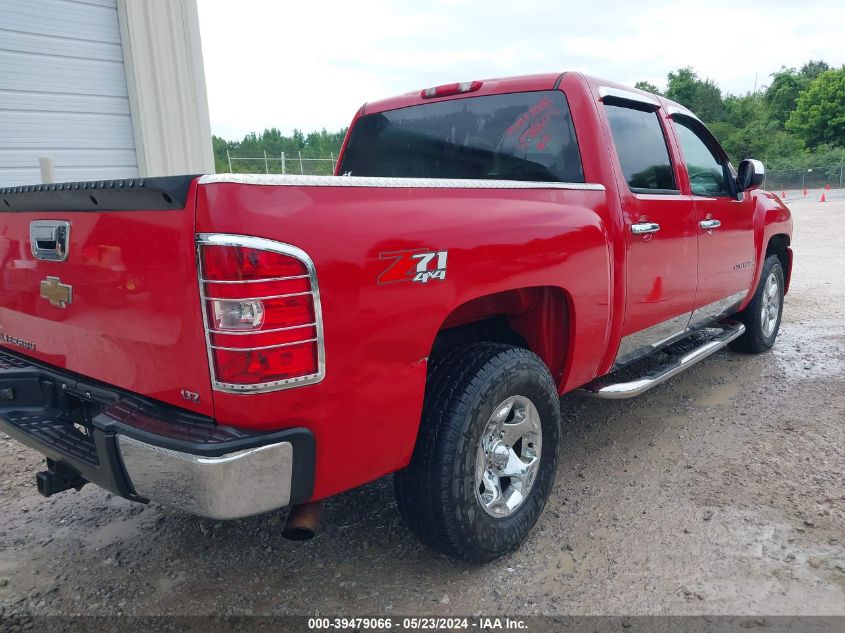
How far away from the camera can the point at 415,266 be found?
2062 millimetres

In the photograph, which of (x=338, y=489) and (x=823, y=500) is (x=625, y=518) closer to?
(x=823, y=500)

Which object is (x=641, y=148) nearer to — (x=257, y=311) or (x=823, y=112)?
(x=257, y=311)

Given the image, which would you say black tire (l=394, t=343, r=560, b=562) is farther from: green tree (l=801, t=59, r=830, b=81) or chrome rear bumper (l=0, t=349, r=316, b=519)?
green tree (l=801, t=59, r=830, b=81)

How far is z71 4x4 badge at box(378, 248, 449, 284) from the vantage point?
1981 millimetres

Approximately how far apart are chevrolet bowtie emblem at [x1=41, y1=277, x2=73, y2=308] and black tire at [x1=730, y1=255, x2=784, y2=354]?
4.77m

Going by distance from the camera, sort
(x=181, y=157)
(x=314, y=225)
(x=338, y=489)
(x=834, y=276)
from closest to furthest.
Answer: (x=314, y=225) → (x=338, y=489) → (x=181, y=157) → (x=834, y=276)

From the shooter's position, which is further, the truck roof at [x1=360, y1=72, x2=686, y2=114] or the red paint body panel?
the truck roof at [x1=360, y1=72, x2=686, y2=114]

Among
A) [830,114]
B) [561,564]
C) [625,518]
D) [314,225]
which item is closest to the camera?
[314,225]

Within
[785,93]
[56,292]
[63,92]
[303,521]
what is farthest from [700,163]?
[785,93]

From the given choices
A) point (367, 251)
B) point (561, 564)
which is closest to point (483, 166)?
point (367, 251)

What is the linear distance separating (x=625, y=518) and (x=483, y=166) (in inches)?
73.0

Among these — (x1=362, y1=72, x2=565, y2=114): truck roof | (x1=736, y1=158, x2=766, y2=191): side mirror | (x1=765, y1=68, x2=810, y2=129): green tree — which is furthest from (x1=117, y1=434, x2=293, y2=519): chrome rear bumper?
(x1=765, y1=68, x2=810, y2=129): green tree

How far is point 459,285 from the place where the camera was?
7.29 ft

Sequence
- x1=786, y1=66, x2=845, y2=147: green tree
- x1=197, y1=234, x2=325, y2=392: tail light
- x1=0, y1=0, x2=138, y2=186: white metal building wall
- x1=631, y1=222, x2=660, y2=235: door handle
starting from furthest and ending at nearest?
x1=786, y1=66, x2=845, y2=147: green tree < x1=0, y1=0, x2=138, y2=186: white metal building wall < x1=631, y1=222, x2=660, y2=235: door handle < x1=197, y1=234, x2=325, y2=392: tail light
